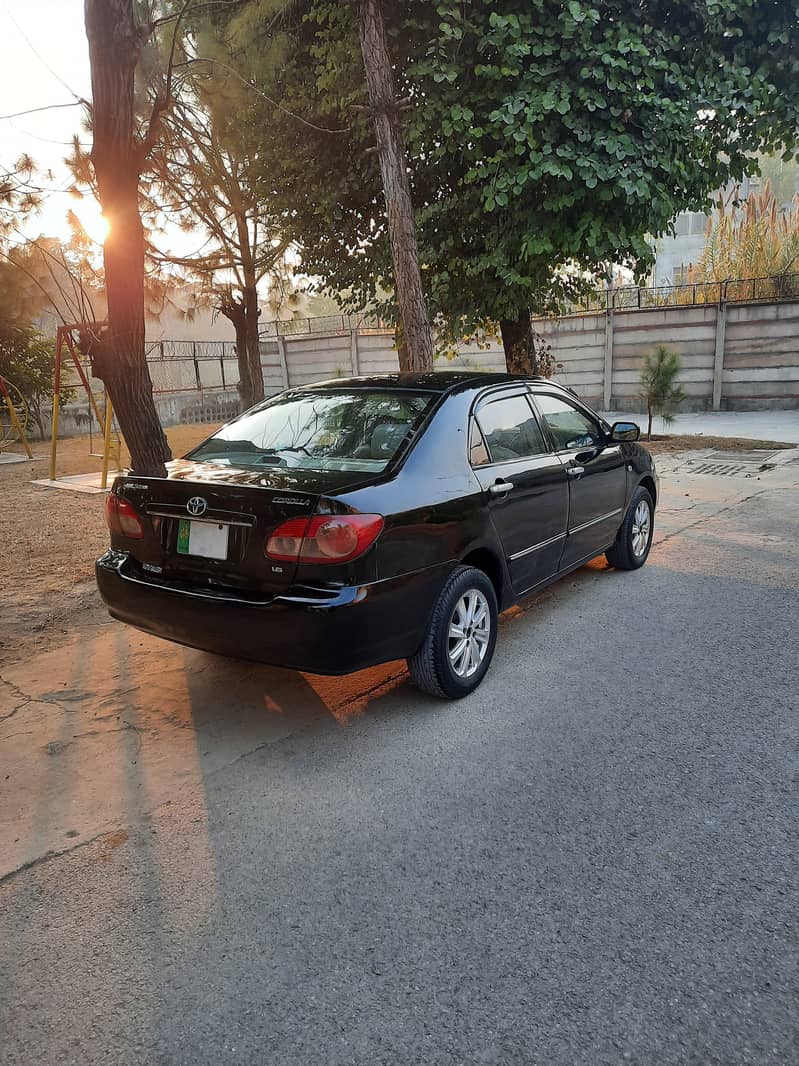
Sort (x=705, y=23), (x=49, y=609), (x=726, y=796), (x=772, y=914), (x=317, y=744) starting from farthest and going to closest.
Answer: (x=705, y=23) < (x=49, y=609) < (x=317, y=744) < (x=726, y=796) < (x=772, y=914)

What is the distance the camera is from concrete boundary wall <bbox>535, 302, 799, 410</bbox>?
16500 millimetres

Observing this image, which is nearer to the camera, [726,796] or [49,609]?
[726,796]

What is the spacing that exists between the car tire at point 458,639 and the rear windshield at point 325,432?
0.69 m

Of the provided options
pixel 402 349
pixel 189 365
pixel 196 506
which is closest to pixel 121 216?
pixel 196 506

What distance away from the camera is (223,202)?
12.4m

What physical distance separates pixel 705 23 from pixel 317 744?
837cm

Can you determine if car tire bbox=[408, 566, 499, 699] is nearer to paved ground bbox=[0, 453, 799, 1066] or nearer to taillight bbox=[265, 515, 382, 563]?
paved ground bbox=[0, 453, 799, 1066]

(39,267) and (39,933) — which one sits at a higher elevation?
(39,267)

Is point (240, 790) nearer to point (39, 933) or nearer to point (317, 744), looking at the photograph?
point (317, 744)

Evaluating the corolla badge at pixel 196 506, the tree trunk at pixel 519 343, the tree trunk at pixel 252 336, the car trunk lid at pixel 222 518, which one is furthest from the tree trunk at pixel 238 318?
the corolla badge at pixel 196 506

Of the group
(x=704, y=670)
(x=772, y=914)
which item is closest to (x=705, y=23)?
(x=704, y=670)

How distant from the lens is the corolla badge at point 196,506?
10.7 ft

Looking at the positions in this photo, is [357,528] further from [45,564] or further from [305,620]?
[45,564]

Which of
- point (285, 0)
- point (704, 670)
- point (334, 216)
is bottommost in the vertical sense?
point (704, 670)
